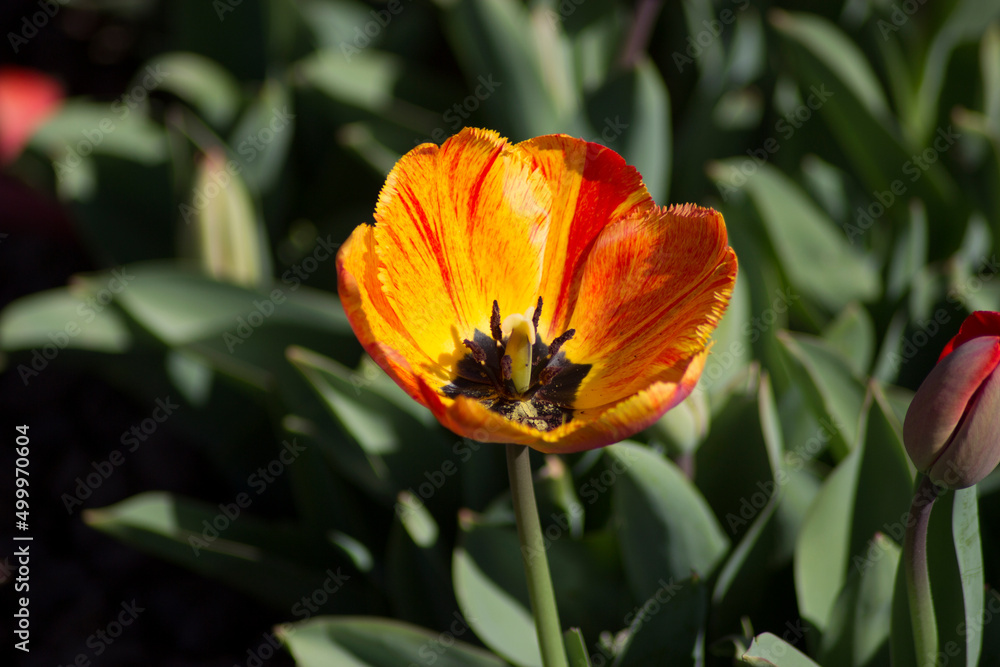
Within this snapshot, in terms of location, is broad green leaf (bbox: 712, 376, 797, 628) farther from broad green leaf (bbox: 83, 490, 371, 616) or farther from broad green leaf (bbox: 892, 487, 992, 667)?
broad green leaf (bbox: 83, 490, 371, 616)

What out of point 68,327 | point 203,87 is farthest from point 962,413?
point 203,87

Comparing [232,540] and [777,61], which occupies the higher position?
[777,61]

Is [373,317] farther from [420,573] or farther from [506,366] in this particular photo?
[420,573]

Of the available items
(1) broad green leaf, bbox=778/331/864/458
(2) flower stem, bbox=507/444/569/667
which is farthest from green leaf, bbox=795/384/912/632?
(2) flower stem, bbox=507/444/569/667

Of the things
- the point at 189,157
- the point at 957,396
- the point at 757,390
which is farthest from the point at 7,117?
the point at 957,396

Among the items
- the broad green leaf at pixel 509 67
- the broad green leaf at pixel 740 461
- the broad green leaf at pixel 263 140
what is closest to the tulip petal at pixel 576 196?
the broad green leaf at pixel 740 461

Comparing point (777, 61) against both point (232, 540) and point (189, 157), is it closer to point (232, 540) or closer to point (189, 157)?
point (189, 157)

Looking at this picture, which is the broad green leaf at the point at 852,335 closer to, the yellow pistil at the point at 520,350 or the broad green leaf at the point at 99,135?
the yellow pistil at the point at 520,350
